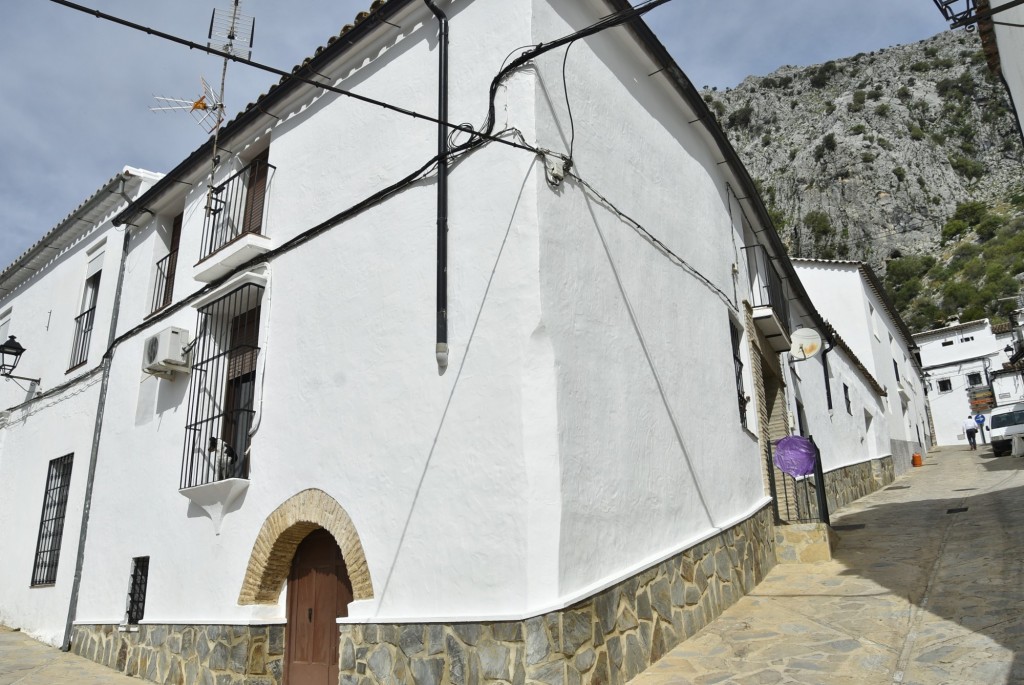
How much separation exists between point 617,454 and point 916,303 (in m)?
50.5

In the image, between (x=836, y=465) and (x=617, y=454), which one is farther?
(x=836, y=465)

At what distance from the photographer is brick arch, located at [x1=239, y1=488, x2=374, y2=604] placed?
570 cm

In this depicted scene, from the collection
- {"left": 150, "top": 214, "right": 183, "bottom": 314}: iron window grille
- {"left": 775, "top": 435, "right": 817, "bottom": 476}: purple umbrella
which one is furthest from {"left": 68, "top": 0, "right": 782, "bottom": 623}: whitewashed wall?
{"left": 150, "top": 214, "right": 183, "bottom": 314}: iron window grille

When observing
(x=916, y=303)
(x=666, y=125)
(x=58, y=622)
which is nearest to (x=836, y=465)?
(x=666, y=125)

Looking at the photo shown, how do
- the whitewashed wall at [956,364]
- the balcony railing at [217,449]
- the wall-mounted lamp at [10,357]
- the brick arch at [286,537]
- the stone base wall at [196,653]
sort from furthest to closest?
the whitewashed wall at [956,364]
the wall-mounted lamp at [10,357]
the balcony railing at [217,449]
the stone base wall at [196,653]
the brick arch at [286,537]

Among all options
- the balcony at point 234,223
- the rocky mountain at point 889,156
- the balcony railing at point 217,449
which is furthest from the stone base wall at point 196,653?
the rocky mountain at point 889,156

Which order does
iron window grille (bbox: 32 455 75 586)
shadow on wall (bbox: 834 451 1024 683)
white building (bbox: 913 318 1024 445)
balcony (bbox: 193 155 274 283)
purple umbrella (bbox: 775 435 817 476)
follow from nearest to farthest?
shadow on wall (bbox: 834 451 1024 683) < balcony (bbox: 193 155 274 283) < purple umbrella (bbox: 775 435 817 476) < iron window grille (bbox: 32 455 75 586) < white building (bbox: 913 318 1024 445)

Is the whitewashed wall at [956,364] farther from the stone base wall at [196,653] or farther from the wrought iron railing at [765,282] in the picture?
the stone base wall at [196,653]

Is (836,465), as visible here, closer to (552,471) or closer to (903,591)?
(903,591)

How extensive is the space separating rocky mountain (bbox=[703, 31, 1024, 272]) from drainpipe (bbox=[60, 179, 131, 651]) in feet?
158

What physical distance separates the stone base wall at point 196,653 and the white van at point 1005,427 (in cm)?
2269

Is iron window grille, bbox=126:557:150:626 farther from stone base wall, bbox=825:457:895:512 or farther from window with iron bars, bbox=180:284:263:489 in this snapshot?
stone base wall, bbox=825:457:895:512

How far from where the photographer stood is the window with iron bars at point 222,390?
721 centimetres

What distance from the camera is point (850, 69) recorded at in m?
65.0
